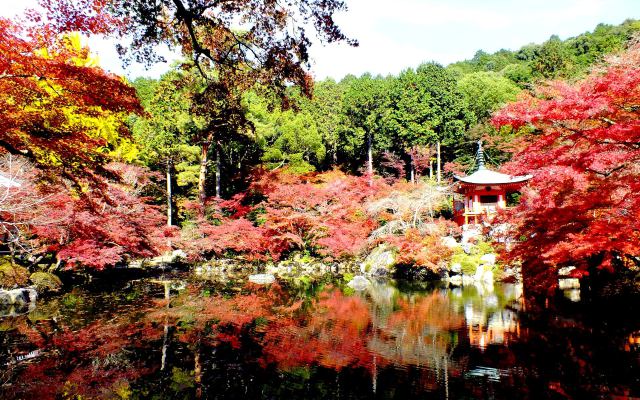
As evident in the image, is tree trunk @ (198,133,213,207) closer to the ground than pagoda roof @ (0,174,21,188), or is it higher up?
higher up

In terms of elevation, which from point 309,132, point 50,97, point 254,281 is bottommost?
point 254,281

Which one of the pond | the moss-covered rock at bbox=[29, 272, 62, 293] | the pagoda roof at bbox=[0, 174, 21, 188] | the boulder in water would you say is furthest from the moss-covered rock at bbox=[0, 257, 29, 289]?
the boulder in water

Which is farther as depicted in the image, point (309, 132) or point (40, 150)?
point (309, 132)

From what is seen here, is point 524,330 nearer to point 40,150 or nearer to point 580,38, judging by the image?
point 40,150

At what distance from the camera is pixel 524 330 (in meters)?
8.02

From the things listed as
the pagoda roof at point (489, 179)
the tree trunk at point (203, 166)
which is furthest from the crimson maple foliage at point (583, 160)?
the tree trunk at point (203, 166)

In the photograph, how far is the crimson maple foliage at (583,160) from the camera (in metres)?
5.12

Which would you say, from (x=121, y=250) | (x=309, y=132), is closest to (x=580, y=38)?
(x=309, y=132)

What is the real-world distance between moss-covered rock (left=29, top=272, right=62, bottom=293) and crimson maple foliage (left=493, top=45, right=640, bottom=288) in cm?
1263

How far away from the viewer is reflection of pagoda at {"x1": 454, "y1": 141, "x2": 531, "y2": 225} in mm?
20547

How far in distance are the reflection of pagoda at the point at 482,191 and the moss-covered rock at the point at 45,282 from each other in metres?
17.2

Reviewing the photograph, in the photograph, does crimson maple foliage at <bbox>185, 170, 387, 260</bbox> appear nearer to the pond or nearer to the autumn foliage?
the pond

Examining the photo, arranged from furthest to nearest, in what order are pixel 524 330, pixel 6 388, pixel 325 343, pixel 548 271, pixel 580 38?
pixel 580 38 < pixel 548 271 < pixel 524 330 < pixel 325 343 < pixel 6 388

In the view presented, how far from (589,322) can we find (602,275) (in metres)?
2.30
